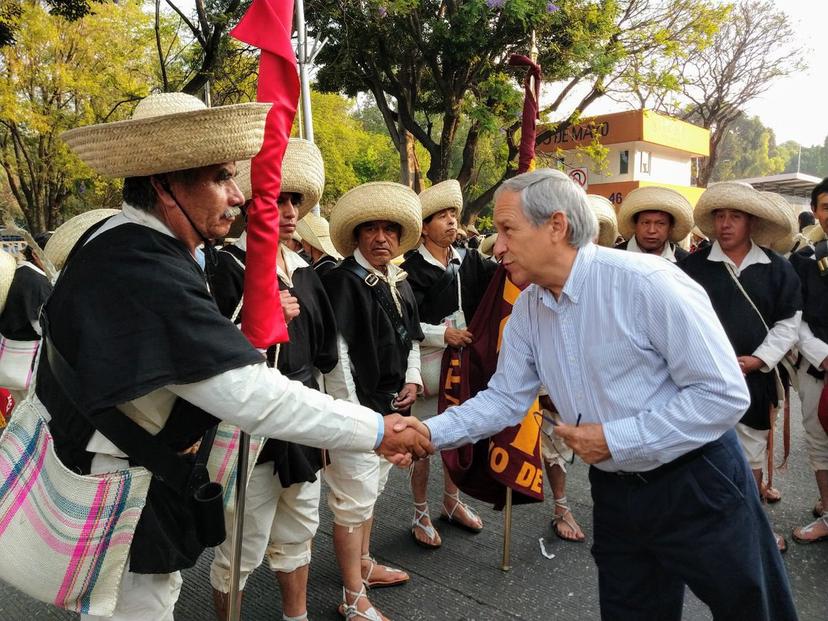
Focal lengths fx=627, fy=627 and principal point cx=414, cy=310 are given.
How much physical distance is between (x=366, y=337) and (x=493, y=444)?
0.92 metres

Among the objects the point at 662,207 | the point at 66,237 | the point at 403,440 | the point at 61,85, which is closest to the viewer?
the point at 403,440

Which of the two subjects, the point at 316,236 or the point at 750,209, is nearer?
the point at 750,209

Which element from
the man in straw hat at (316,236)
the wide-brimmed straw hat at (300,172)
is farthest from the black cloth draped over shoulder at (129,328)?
the man in straw hat at (316,236)

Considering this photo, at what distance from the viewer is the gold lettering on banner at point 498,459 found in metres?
3.42

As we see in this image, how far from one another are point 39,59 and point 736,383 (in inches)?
824

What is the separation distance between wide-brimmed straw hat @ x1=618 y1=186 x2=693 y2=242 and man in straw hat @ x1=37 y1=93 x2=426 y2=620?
3.25 metres

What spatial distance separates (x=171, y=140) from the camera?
178 centimetres

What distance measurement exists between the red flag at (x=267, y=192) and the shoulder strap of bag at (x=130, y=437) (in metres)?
0.48

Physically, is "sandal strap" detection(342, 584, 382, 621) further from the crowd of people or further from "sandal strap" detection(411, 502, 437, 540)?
"sandal strap" detection(411, 502, 437, 540)

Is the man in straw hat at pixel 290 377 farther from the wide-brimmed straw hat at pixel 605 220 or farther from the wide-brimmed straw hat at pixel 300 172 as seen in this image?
the wide-brimmed straw hat at pixel 605 220

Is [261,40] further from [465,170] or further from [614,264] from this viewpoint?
[465,170]

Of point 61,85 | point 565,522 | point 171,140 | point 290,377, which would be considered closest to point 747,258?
point 565,522

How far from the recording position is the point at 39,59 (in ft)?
58.1

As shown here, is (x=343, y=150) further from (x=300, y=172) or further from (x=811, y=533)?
(x=811, y=533)
